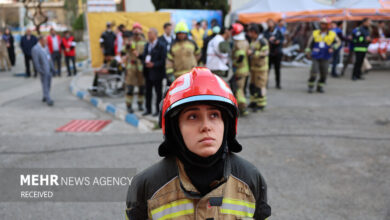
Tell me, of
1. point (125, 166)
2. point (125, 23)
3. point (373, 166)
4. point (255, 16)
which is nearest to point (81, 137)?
point (125, 166)

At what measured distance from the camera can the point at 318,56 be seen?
995cm

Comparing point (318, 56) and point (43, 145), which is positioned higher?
point (318, 56)

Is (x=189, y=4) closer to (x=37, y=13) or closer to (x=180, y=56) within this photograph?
(x=37, y=13)

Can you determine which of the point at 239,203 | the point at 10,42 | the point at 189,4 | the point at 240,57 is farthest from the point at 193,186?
the point at 189,4

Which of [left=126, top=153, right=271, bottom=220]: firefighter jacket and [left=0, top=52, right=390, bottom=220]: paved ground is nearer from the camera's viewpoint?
[left=126, top=153, right=271, bottom=220]: firefighter jacket

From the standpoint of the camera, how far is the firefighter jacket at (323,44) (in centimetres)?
973

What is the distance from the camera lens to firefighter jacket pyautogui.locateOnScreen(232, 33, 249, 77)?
7531 millimetres

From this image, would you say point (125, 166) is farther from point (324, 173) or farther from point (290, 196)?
point (324, 173)

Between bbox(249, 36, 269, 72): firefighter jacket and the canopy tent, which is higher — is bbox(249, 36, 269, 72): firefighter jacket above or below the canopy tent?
below

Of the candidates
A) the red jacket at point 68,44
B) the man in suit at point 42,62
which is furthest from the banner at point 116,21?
the man in suit at point 42,62

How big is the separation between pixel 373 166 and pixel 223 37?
15.6 ft

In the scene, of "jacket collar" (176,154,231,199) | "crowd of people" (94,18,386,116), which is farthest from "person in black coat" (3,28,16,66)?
"jacket collar" (176,154,231,199)

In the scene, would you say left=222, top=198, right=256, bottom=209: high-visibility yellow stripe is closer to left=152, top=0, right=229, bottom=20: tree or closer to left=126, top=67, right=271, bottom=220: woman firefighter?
left=126, top=67, right=271, bottom=220: woman firefighter

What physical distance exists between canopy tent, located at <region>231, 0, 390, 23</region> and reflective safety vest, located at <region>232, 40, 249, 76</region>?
864 centimetres
